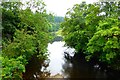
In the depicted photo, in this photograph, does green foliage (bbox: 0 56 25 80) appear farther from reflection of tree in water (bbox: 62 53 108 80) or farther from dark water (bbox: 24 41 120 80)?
reflection of tree in water (bbox: 62 53 108 80)

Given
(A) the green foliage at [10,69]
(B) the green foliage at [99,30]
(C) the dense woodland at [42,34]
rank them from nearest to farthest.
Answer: (A) the green foliage at [10,69], (C) the dense woodland at [42,34], (B) the green foliage at [99,30]

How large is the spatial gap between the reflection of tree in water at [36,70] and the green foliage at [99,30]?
1.34 meters

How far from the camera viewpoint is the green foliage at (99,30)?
5.46m

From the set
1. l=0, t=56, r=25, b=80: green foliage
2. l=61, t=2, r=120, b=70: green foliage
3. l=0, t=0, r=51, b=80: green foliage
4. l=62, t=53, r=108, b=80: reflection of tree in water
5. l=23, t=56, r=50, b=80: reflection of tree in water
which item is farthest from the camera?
l=62, t=53, r=108, b=80: reflection of tree in water

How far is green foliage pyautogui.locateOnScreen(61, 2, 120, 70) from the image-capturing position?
546 cm

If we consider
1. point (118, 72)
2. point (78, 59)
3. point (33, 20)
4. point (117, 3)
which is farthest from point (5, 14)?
point (78, 59)

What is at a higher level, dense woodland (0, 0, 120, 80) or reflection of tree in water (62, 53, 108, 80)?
dense woodland (0, 0, 120, 80)

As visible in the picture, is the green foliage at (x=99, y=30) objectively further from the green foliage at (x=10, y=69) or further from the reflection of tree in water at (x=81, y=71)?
the green foliage at (x=10, y=69)

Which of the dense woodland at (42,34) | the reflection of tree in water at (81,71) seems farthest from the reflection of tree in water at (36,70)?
the reflection of tree in water at (81,71)

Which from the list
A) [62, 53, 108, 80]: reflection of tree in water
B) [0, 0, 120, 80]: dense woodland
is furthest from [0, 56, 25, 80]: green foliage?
[62, 53, 108, 80]: reflection of tree in water

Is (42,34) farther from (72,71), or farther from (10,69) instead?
(10,69)

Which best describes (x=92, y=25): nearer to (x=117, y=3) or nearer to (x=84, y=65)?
(x=117, y=3)

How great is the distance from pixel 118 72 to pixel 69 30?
114 inches

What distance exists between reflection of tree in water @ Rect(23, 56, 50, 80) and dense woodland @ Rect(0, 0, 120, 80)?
368 millimetres
